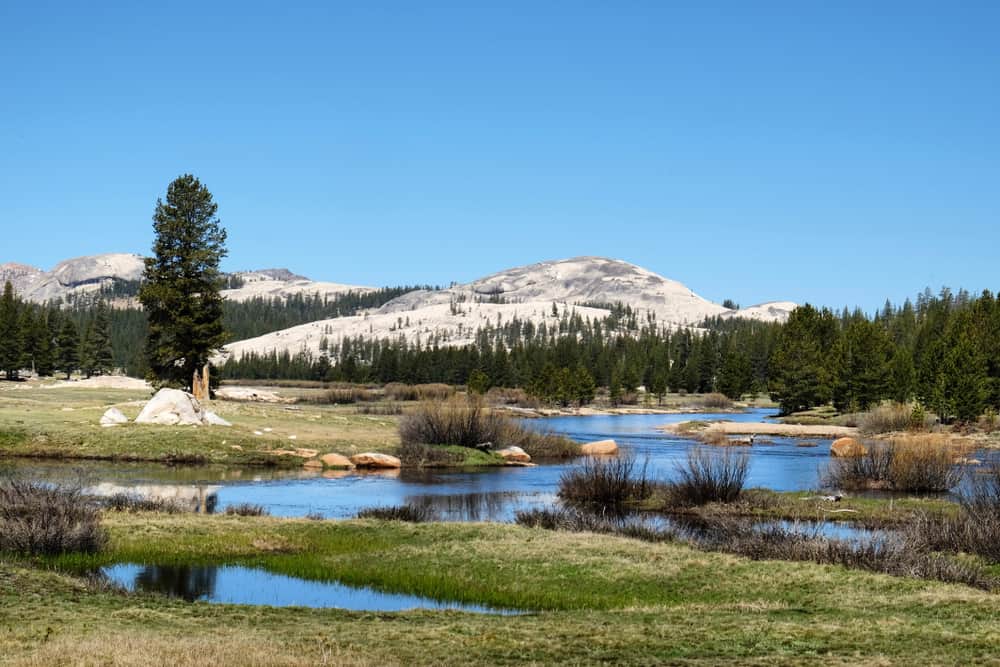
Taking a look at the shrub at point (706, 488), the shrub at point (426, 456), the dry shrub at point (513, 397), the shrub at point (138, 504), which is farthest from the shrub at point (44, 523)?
the dry shrub at point (513, 397)

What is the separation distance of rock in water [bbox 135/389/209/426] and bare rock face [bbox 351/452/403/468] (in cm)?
1151

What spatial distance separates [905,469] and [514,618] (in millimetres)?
32325

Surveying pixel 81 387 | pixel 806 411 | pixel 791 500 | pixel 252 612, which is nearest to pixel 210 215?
pixel 81 387

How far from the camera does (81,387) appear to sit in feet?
327

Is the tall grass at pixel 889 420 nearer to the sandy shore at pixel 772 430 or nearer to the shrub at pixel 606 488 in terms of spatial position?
the sandy shore at pixel 772 430

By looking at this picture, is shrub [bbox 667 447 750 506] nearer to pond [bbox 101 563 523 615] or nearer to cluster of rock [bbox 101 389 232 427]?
pond [bbox 101 563 523 615]

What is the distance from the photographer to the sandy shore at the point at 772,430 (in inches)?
3656

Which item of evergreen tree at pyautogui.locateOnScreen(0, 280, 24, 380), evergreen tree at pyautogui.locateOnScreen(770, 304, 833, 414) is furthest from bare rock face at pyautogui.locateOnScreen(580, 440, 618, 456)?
evergreen tree at pyautogui.locateOnScreen(0, 280, 24, 380)

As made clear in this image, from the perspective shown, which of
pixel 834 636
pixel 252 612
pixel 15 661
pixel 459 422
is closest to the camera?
pixel 15 661

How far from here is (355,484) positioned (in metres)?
47.9

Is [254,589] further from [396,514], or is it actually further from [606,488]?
[606,488]

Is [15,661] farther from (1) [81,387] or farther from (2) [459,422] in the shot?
(1) [81,387]

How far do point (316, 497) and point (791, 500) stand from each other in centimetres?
1974

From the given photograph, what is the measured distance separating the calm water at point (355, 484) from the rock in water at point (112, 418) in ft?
25.6
